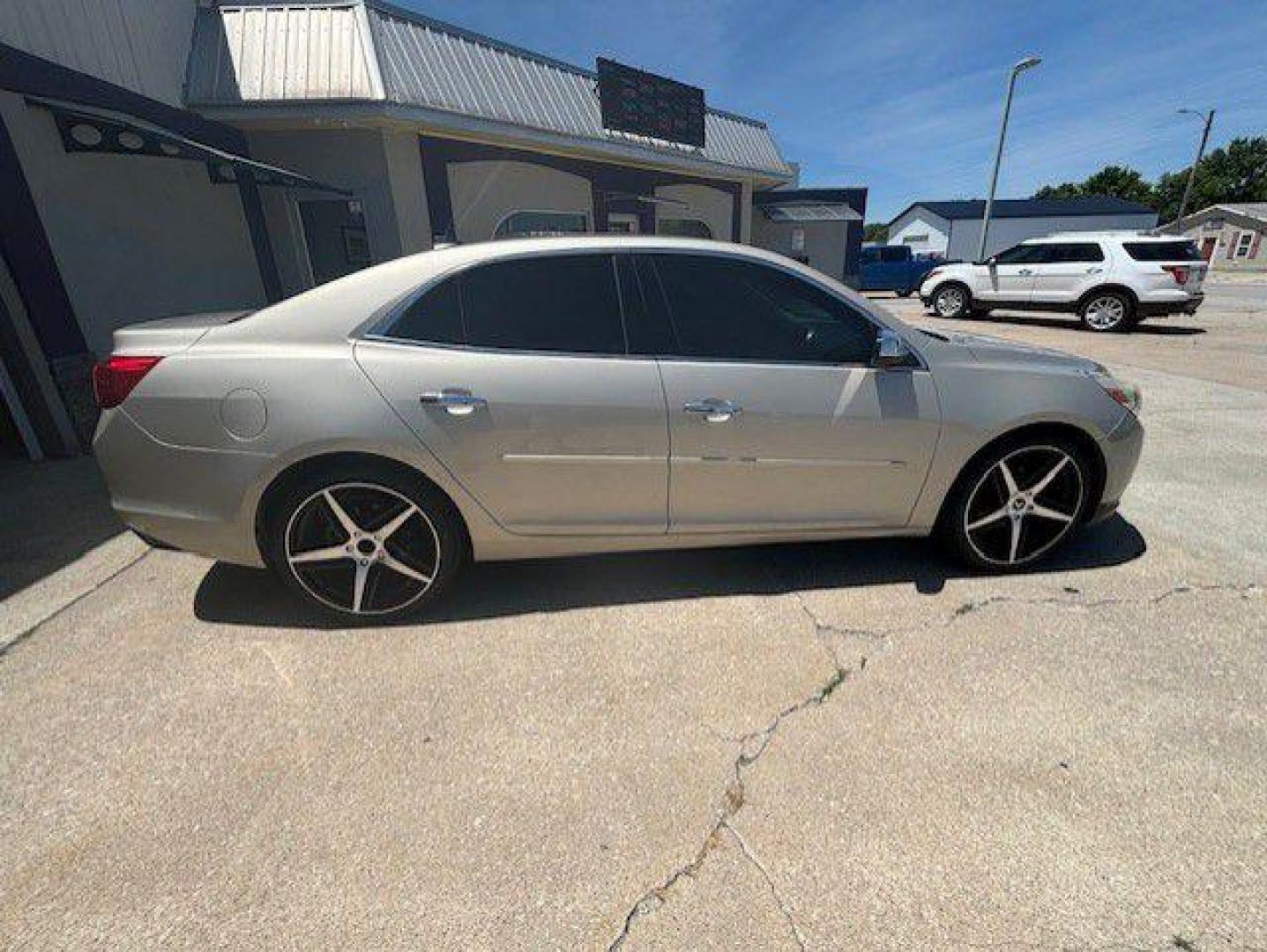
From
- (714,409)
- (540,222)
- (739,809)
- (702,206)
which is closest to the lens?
(739,809)

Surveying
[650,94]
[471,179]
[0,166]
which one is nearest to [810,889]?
[0,166]

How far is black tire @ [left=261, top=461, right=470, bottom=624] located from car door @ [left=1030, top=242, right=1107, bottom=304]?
14007 mm

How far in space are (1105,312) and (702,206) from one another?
8565 millimetres

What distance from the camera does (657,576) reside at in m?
2.98

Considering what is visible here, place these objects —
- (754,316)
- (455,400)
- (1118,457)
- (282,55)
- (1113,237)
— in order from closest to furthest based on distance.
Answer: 1. (455,400)
2. (754,316)
3. (1118,457)
4. (282,55)
5. (1113,237)

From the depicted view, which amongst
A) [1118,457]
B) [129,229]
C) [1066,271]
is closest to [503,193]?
[129,229]

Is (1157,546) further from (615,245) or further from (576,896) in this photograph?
(576,896)

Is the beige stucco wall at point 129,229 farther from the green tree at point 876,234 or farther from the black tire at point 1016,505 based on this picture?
the green tree at point 876,234

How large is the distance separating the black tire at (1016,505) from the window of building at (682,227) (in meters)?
10.5

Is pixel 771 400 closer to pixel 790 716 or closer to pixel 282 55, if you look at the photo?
pixel 790 716

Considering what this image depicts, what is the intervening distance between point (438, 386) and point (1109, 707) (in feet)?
9.13

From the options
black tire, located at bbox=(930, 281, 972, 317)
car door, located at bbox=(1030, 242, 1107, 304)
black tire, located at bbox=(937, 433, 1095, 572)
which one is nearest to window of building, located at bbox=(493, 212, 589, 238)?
black tire, located at bbox=(937, 433, 1095, 572)

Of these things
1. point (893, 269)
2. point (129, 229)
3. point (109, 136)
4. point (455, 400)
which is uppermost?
point (109, 136)

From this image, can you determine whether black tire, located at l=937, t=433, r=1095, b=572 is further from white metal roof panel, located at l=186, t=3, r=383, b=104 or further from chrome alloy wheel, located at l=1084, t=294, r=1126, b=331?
chrome alloy wheel, located at l=1084, t=294, r=1126, b=331
